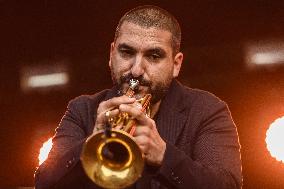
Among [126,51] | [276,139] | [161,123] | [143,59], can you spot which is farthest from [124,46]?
[276,139]

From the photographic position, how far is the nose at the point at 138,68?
2.65 m

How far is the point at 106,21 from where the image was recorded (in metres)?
4.68

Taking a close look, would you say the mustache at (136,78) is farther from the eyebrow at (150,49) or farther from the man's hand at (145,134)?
the man's hand at (145,134)

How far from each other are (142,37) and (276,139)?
84.3 inches

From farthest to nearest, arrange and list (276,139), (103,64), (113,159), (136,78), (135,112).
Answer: (103,64), (276,139), (136,78), (113,159), (135,112)

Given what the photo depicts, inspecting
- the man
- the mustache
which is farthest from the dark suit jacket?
the mustache

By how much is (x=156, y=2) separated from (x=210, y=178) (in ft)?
8.41

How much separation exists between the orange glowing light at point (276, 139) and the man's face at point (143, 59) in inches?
71.7

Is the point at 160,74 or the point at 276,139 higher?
the point at 160,74

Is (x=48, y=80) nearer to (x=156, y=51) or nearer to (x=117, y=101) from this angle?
(x=156, y=51)

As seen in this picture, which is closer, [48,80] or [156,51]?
[156,51]

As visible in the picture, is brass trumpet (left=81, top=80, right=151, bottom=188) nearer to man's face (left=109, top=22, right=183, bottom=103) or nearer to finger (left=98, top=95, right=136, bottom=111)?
finger (left=98, top=95, right=136, bottom=111)

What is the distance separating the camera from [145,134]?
2.06m

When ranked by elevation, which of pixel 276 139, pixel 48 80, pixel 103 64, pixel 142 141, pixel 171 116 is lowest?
pixel 276 139
